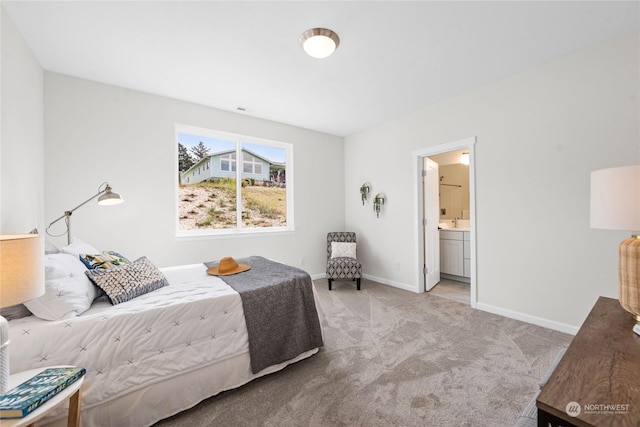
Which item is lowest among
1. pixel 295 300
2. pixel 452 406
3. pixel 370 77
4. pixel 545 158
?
pixel 452 406

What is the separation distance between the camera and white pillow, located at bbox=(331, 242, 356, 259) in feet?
14.6

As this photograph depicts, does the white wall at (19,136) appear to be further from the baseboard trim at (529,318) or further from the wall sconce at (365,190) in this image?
the baseboard trim at (529,318)

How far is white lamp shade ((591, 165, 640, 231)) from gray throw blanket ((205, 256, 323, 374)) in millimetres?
1878

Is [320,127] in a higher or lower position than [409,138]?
higher

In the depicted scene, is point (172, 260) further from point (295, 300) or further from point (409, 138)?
point (409, 138)

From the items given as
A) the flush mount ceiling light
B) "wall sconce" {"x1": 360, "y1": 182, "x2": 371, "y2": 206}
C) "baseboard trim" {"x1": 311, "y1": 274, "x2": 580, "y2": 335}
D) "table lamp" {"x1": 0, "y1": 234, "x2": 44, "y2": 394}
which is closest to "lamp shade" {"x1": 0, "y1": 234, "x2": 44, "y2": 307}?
"table lamp" {"x1": 0, "y1": 234, "x2": 44, "y2": 394}

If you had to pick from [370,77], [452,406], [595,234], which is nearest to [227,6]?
[370,77]

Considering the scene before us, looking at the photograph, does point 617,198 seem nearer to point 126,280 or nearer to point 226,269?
point 226,269

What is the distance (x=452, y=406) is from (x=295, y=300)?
4.14 ft

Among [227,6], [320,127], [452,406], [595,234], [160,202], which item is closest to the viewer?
[452,406]

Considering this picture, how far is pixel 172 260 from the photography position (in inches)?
133

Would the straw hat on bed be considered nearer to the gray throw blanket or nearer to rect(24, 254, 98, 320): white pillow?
the gray throw blanket

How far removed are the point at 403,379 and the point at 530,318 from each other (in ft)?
6.08

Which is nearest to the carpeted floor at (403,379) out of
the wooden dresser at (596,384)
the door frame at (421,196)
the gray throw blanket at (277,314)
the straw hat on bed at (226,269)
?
the gray throw blanket at (277,314)
